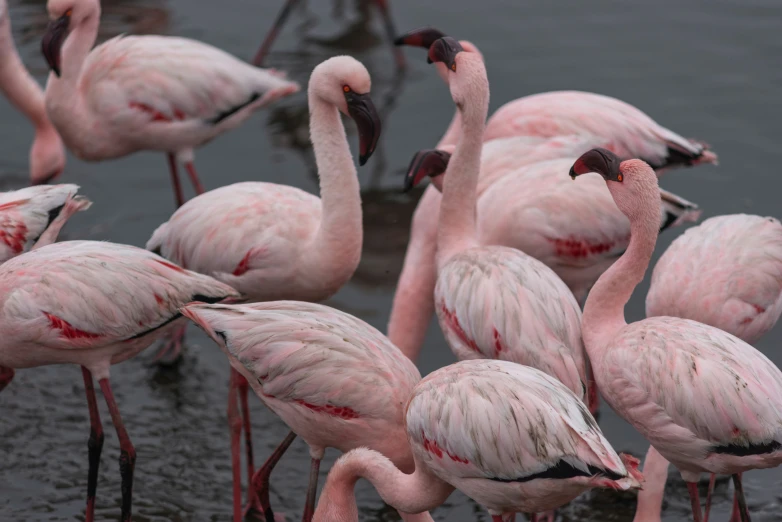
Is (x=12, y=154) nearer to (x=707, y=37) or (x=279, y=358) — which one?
(x=279, y=358)

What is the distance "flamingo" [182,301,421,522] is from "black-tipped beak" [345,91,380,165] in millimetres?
974

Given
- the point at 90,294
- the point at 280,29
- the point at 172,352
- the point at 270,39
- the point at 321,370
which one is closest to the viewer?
the point at 321,370

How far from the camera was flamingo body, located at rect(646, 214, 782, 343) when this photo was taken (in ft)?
17.2

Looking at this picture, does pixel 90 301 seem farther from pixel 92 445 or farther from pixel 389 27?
pixel 389 27

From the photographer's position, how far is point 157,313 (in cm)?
496

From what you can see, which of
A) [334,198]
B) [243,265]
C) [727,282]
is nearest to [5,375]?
[243,265]

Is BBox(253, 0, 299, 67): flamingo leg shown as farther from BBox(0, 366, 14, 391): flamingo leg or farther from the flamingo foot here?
BBox(0, 366, 14, 391): flamingo leg

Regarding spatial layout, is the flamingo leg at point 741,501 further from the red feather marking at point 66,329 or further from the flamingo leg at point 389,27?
the flamingo leg at point 389,27

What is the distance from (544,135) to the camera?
6855 millimetres

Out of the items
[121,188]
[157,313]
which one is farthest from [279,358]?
[121,188]

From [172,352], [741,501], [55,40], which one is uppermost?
[55,40]

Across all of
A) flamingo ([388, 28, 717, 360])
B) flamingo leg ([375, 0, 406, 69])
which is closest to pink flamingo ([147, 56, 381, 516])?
flamingo ([388, 28, 717, 360])

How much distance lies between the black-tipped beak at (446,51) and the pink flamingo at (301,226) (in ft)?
1.64

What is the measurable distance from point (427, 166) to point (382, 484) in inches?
81.3
